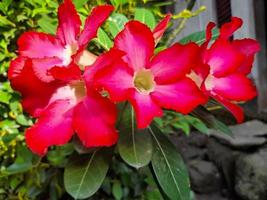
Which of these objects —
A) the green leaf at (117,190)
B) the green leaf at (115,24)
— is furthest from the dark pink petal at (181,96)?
the green leaf at (117,190)

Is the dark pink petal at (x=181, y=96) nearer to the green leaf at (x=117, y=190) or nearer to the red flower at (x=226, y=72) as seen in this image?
the red flower at (x=226, y=72)

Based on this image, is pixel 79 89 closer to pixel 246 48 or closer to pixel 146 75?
pixel 146 75

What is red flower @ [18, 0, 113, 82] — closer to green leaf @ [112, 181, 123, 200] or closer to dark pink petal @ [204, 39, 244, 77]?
dark pink petal @ [204, 39, 244, 77]

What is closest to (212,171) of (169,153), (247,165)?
(247,165)

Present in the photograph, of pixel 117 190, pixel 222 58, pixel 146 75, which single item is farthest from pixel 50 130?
pixel 117 190

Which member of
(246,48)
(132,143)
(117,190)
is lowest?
(117,190)

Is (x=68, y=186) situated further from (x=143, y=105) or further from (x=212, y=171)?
(x=212, y=171)

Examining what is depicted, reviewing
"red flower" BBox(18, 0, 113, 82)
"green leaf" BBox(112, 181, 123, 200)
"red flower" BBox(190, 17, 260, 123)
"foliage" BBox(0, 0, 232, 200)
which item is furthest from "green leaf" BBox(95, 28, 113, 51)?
"green leaf" BBox(112, 181, 123, 200)
